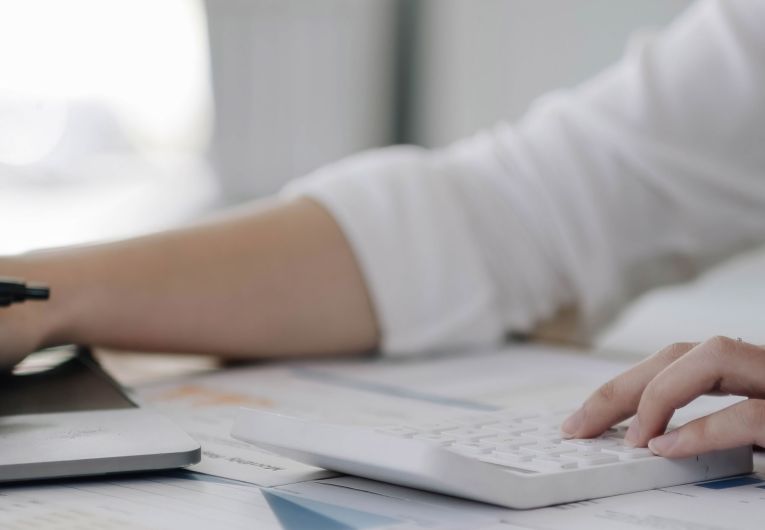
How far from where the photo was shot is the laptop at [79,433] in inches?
15.4

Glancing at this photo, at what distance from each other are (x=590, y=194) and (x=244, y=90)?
1.05m

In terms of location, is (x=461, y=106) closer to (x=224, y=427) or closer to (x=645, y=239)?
(x=645, y=239)

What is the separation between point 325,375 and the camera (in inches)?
26.5

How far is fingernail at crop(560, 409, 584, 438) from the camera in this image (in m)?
0.43

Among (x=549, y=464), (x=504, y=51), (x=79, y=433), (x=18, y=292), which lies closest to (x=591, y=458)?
(x=549, y=464)

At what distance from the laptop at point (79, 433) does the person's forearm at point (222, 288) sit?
3.0 inches

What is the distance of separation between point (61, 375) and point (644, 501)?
0.36 meters

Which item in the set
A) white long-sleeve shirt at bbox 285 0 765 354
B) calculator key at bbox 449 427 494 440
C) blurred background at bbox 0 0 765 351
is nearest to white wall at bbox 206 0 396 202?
blurred background at bbox 0 0 765 351

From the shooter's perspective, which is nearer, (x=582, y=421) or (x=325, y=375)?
(x=582, y=421)

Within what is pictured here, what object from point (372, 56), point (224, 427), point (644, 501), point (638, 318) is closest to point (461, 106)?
point (372, 56)

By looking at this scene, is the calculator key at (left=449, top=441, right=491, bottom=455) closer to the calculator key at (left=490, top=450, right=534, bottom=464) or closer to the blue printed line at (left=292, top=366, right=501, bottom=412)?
the calculator key at (left=490, top=450, right=534, bottom=464)

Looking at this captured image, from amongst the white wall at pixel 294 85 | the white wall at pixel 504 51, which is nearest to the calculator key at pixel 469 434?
the white wall at pixel 504 51

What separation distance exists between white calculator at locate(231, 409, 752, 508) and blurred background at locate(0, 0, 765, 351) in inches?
36.8

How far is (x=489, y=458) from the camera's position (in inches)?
14.9
